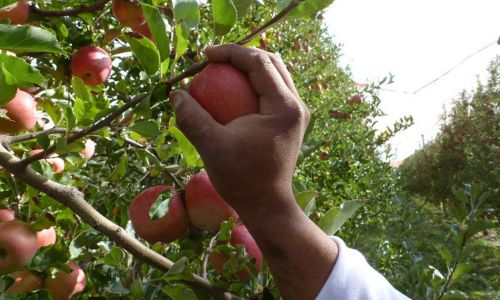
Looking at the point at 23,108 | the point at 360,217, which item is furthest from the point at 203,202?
the point at 360,217

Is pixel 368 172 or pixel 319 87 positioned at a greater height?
pixel 319 87

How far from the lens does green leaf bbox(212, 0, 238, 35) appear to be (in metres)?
0.78

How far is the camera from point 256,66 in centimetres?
74

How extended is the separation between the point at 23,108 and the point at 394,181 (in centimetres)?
331

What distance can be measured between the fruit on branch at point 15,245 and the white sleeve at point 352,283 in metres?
0.60

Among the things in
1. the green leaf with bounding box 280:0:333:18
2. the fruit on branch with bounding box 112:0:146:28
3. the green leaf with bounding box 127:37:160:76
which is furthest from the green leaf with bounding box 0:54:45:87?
the fruit on branch with bounding box 112:0:146:28

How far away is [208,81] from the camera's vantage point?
0.80m

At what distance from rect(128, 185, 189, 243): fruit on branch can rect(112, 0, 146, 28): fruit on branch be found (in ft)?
1.47

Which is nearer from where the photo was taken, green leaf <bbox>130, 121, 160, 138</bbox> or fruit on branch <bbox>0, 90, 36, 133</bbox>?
green leaf <bbox>130, 121, 160, 138</bbox>

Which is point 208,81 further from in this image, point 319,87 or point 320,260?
point 319,87

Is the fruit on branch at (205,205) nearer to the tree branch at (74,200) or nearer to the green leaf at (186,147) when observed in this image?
the green leaf at (186,147)

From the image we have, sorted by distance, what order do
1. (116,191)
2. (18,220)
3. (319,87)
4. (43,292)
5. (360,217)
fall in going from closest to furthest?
(43,292), (18,220), (116,191), (360,217), (319,87)

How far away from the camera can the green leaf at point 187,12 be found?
2.60ft

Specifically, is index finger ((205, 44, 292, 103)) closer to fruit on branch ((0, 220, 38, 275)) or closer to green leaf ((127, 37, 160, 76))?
green leaf ((127, 37, 160, 76))
